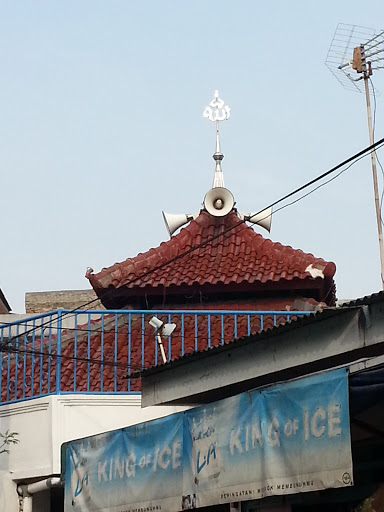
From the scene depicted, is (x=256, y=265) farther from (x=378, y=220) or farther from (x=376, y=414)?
(x=376, y=414)

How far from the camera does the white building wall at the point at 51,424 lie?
47.0 ft

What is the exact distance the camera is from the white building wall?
47.0 ft

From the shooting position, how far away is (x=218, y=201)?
60.4ft

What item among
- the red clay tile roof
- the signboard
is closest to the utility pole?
the red clay tile roof

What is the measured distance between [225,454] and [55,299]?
2469 cm

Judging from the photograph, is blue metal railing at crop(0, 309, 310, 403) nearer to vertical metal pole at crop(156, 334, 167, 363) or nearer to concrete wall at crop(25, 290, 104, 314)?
vertical metal pole at crop(156, 334, 167, 363)

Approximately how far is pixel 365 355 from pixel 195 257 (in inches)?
363

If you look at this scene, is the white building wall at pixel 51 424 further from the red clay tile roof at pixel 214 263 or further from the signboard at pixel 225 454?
the red clay tile roof at pixel 214 263

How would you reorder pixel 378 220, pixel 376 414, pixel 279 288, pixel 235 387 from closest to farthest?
pixel 376 414
pixel 235 387
pixel 279 288
pixel 378 220

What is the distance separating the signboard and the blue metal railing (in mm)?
2476

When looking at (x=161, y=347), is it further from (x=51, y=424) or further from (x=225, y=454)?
(x=225, y=454)

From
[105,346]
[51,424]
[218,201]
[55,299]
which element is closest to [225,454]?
[51,424]

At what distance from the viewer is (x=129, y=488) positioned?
448 inches

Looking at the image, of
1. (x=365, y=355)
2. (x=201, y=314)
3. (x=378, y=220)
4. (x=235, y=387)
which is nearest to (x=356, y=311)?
(x=365, y=355)
